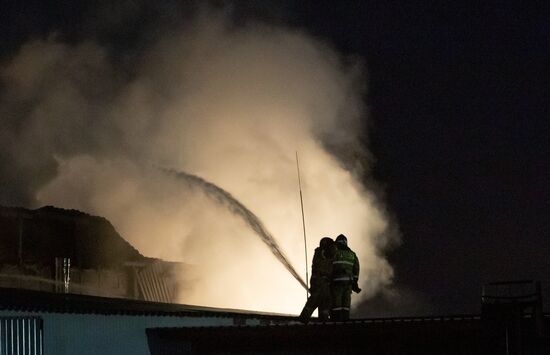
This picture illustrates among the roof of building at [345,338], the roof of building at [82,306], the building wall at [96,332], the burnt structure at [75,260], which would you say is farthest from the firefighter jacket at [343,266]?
the burnt structure at [75,260]

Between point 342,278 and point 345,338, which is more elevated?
point 342,278

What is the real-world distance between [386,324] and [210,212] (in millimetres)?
18669

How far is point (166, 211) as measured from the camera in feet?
107

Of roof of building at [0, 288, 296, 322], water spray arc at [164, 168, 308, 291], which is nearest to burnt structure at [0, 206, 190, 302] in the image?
water spray arc at [164, 168, 308, 291]

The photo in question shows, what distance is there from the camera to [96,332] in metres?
14.0

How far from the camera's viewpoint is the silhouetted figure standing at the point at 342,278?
15836mm

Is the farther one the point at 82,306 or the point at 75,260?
the point at 75,260

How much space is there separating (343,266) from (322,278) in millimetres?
626

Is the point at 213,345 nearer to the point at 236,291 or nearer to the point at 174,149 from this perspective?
the point at 236,291

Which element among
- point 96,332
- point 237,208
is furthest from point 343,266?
point 237,208

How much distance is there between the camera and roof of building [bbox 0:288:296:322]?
41.9 feet

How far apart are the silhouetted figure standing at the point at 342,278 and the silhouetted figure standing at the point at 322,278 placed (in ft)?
0.69

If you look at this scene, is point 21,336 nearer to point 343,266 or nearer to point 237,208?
point 343,266

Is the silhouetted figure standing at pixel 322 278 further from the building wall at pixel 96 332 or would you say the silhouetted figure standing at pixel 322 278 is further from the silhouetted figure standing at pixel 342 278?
the building wall at pixel 96 332
